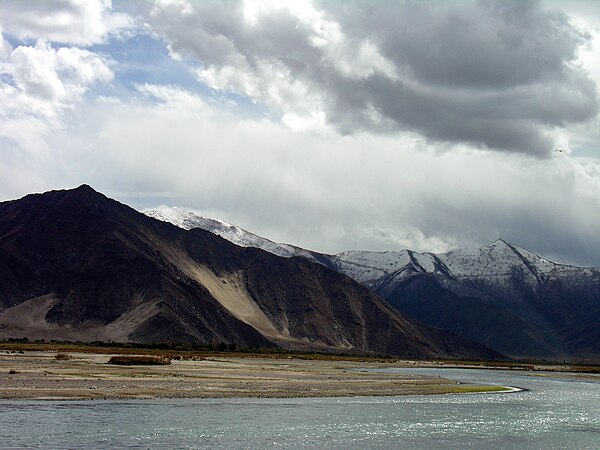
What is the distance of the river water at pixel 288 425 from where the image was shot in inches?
1895

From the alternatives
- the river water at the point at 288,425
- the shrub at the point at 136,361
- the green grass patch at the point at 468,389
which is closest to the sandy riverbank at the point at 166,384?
the green grass patch at the point at 468,389

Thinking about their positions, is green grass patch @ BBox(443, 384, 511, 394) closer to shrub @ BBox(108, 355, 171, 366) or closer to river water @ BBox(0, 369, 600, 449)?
river water @ BBox(0, 369, 600, 449)

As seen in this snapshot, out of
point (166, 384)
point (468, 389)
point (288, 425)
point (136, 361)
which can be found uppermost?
point (136, 361)

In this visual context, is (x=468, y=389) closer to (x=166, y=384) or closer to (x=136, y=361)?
(x=166, y=384)

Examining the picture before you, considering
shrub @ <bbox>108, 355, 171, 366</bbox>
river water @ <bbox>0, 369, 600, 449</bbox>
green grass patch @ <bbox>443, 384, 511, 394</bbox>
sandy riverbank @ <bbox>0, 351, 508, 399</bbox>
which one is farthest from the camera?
shrub @ <bbox>108, 355, 171, 366</bbox>

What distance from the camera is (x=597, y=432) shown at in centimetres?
6244

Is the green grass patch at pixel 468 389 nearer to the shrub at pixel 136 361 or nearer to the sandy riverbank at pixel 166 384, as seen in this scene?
the sandy riverbank at pixel 166 384

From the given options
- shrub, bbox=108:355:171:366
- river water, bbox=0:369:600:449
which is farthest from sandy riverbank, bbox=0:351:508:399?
river water, bbox=0:369:600:449

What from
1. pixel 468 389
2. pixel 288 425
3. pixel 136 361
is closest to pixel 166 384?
pixel 288 425

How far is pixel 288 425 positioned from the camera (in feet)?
187

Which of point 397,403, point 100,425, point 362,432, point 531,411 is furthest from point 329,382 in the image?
point 100,425

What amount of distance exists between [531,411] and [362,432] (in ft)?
95.7

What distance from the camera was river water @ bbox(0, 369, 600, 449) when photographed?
158 ft

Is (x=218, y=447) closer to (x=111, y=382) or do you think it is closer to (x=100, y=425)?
(x=100, y=425)
